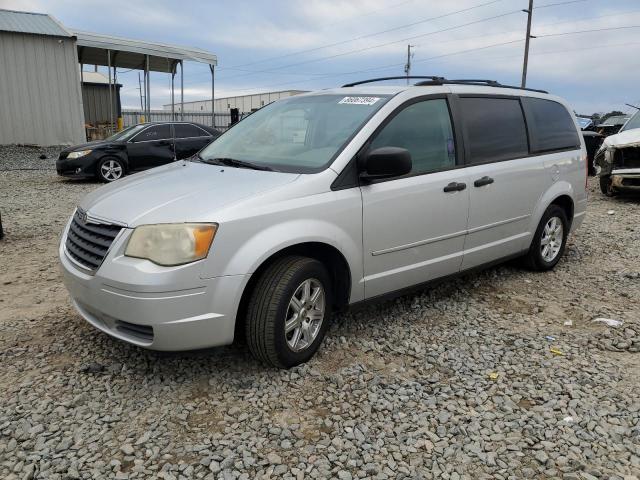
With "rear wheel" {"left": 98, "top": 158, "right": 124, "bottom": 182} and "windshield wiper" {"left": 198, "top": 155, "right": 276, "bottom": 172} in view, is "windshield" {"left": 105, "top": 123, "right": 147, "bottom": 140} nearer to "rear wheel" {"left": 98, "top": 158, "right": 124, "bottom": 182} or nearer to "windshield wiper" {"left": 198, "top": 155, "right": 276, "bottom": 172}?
"rear wheel" {"left": 98, "top": 158, "right": 124, "bottom": 182}

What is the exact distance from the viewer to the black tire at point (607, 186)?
31.7 feet

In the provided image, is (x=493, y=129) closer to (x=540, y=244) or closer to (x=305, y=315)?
(x=540, y=244)

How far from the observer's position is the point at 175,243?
2.69m

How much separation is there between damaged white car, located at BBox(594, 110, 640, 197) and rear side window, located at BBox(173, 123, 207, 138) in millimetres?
8726

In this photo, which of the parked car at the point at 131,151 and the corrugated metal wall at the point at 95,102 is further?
the corrugated metal wall at the point at 95,102

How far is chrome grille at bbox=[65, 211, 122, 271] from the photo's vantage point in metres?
2.87

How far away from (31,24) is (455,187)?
700 inches

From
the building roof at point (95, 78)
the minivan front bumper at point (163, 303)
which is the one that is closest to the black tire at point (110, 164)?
the minivan front bumper at point (163, 303)

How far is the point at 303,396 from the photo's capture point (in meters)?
2.92

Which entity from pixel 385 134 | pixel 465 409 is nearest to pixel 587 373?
pixel 465 409

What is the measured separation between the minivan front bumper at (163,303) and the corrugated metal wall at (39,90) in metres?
16.1

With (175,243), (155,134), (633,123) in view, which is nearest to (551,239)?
(175,243)

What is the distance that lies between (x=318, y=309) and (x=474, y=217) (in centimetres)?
159

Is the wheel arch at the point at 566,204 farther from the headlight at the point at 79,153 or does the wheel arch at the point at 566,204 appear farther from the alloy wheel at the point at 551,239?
the headlight at the point at 79,153
